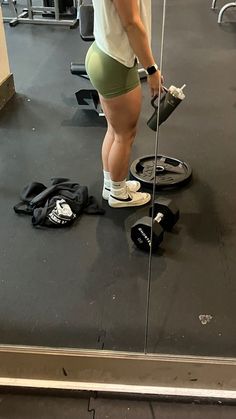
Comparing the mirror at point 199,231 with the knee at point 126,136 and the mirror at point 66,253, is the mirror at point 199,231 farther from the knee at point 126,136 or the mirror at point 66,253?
the knee at point 126,136

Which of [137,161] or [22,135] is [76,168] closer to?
[137,161]

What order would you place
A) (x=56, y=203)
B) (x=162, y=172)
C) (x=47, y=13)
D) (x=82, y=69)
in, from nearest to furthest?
(x=56, y=203) → (x=162, y=172) → (x=82, y=69) → (x=47, y=13)

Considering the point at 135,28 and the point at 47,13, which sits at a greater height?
the point at 135,28

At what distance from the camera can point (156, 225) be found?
2012mm

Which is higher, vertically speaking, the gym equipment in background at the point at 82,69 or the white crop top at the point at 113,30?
the white crop top at the point at 113,30

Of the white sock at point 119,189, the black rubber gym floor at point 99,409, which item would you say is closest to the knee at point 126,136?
the white sock at point 119,189

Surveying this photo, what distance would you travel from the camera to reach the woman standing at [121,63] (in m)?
1.78

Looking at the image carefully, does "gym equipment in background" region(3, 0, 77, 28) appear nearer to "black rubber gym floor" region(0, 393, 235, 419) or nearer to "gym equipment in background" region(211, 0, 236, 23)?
"gym equipment in background" region(211, 0, 236, 23)

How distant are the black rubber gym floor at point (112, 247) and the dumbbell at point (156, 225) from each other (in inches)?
2.0

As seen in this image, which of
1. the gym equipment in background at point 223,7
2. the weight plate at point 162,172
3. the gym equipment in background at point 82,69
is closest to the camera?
the weight plate at point 162,172

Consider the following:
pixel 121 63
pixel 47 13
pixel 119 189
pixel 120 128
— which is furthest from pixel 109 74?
pixel 47 13

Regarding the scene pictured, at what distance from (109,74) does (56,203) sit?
68 cm

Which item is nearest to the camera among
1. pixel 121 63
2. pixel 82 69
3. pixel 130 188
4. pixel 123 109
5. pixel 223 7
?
pixel 121 63

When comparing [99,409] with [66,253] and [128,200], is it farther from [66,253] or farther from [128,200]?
[128,200]
